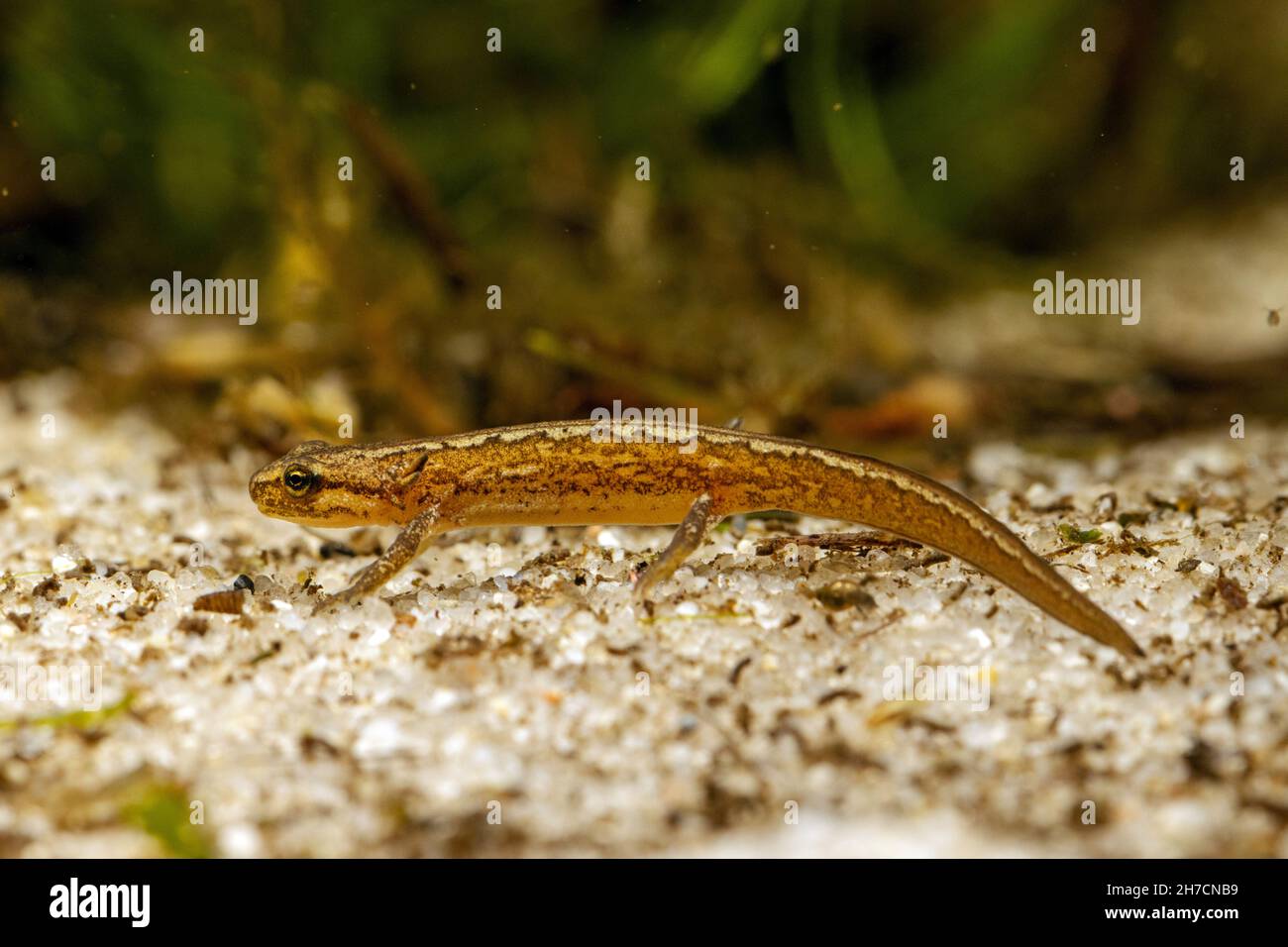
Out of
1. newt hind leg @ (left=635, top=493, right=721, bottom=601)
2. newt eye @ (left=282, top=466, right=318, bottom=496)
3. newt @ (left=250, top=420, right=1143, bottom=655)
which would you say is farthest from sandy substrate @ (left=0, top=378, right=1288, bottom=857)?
newt eye @ (left=282, top=466, right=318, bottom=496)

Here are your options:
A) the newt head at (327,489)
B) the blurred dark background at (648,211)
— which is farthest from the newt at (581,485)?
the blurred dark background at (648,211)

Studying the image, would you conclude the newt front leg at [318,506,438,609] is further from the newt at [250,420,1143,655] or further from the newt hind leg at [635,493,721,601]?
the newt hind leg at [635,493,721,601]

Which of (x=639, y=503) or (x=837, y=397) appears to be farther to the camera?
(x=837, y=397)

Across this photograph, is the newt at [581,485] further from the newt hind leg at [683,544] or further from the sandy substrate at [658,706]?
the sandy substrate at [658,706]

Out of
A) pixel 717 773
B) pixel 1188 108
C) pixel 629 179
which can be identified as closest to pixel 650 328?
pixel 629 179

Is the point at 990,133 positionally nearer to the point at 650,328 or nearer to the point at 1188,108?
the point at 1188,108
